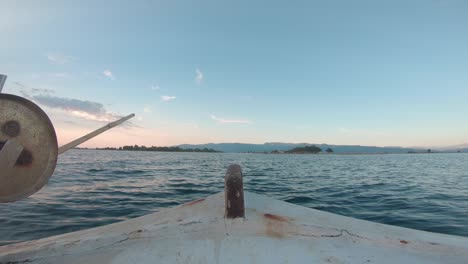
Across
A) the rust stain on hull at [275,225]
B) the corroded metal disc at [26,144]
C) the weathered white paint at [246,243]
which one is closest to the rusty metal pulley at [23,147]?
the corroded metal disc at [26,144]

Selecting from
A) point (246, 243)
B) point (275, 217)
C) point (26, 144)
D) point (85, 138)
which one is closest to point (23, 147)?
point (26, 144)

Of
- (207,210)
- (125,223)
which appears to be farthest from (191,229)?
(125,223)

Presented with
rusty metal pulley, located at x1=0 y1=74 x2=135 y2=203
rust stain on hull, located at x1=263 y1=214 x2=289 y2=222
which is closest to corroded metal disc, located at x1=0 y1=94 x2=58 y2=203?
rusty metal pulley, located at x1=0 y1=74 x2=135 y2=203

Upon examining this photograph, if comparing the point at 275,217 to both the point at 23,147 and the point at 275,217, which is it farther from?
the point at 23,147

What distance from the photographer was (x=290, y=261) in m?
2.68

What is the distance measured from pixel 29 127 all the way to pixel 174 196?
9.02 meters

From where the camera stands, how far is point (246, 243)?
3.04 meters

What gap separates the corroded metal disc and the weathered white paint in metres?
1.06

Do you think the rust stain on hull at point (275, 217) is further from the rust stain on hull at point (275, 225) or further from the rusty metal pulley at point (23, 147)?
the rusty metal pulley at point (23, 147)

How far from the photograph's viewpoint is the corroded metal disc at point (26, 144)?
7.26 feet

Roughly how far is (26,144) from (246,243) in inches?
102

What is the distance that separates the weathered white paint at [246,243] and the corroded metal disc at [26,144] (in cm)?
106

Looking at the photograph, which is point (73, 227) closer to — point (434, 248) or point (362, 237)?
point (362, 237)

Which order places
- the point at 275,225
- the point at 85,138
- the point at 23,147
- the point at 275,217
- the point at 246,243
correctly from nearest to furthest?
1. the point at 23,147
2. the point at 85,138
3. the point at 246,243
4. the point at 275,225
5. the point at 275,217
